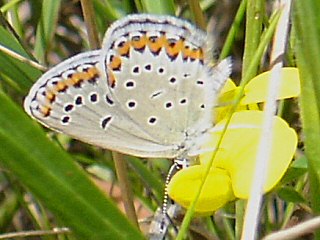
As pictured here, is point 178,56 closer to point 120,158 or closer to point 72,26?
point 120,158

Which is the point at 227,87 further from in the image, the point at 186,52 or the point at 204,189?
the point at 204,189

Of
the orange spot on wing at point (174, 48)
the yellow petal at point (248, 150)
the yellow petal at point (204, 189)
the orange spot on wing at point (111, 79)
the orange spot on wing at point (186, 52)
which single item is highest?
the orange spot on wing at point (174, 48)

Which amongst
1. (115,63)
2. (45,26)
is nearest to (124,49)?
(115,63)

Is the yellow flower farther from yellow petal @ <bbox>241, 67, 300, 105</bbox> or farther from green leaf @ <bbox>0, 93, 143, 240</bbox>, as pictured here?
green leaf @ <bbox>0, 93, 143, 240</bbox>

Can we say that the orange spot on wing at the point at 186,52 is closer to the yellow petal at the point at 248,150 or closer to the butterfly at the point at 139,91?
the butterfly at the point at 139,91

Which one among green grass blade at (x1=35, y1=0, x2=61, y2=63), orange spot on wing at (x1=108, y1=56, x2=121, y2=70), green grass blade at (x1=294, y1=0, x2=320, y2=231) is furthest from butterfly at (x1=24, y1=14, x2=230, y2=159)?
green grass blade at (x1=35, y1=0, x2=61, y2=63)

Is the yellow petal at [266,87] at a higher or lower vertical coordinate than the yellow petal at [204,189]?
higher

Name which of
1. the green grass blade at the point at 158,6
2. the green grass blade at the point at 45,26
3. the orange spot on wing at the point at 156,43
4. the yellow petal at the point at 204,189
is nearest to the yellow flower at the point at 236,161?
the yellow petal at the point at 204,189
